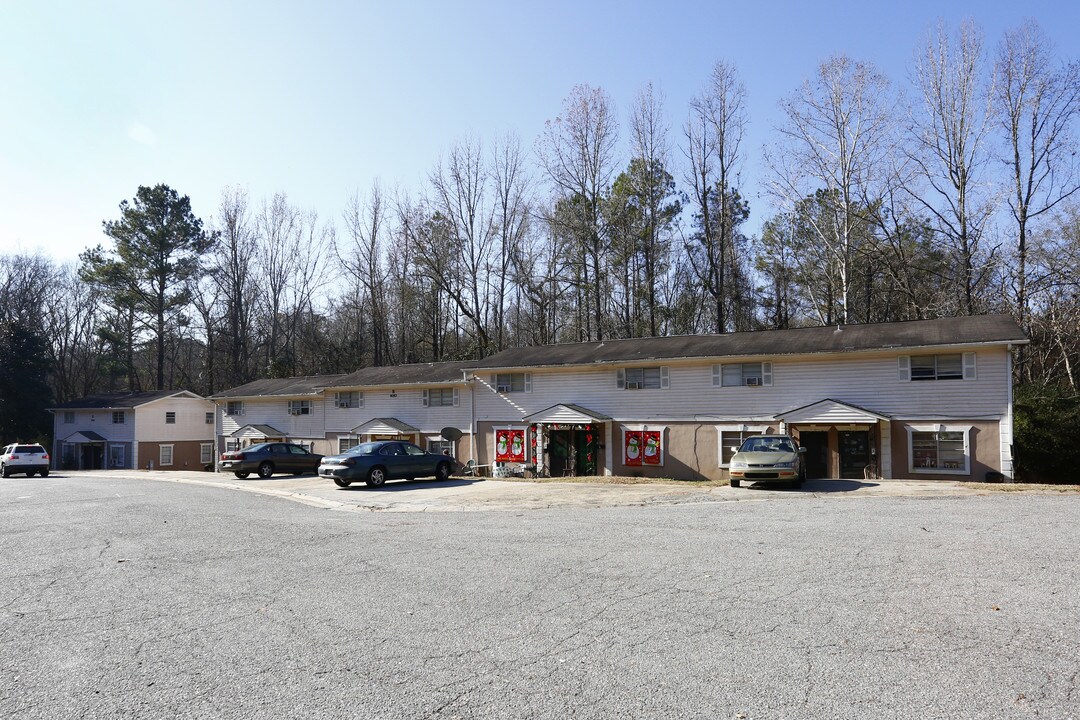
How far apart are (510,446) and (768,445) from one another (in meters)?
13.0

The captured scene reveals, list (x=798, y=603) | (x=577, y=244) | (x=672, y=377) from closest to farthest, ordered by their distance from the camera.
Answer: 1. (x=798, y=603)
2. (x=672, y=377)
3. (x=577, y=244)

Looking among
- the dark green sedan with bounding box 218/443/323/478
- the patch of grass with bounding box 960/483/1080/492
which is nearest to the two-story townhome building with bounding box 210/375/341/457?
the dark green sedan with bounding box 218/443/323/478

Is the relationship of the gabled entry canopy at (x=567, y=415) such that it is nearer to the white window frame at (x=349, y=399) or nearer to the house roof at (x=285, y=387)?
the white window frame at (x=349, y=399)

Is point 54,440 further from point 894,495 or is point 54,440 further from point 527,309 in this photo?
point 894,495

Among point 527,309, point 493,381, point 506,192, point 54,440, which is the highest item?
point 506,192

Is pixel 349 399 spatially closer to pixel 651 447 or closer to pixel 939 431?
pixel 651 447

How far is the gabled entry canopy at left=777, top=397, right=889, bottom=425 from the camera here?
23438 mm

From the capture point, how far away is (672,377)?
27.7 meters

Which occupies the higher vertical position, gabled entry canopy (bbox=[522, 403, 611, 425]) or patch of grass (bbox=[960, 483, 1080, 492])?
gabled entry canopy (bbox=[522, 403, 611, 425])

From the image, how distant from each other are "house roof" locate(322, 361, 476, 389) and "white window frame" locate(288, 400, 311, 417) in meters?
1.60

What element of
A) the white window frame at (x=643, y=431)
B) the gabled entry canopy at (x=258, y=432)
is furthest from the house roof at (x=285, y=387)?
the white window frame at (x=643, y=431)

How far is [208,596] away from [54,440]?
193 feet

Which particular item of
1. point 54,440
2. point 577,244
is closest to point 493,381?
point 577,244

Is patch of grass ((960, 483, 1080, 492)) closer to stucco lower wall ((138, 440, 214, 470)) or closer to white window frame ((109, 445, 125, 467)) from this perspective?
stucco lower wall ((138, 440, 214, 470))
